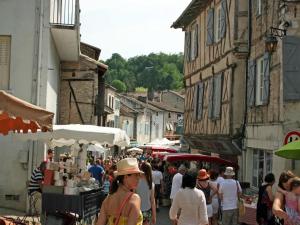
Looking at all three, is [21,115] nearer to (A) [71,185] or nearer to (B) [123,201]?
(A) [71,185]

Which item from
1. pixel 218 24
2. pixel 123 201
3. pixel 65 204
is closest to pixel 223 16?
pixel 218 24

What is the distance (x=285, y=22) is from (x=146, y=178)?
24.2 feet

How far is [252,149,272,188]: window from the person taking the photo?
18.2 meters

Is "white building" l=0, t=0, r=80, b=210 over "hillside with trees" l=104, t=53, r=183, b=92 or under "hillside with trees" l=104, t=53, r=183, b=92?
under

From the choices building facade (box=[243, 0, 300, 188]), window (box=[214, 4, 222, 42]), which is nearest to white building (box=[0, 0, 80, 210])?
building facade (box=[243, 0, 300, 188])

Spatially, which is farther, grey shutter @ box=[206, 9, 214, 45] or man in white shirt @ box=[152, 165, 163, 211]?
grey shutter @ box=[206, 9, 214, 45]

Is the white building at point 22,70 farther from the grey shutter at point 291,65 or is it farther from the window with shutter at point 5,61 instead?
the grey shutter at point 291,65

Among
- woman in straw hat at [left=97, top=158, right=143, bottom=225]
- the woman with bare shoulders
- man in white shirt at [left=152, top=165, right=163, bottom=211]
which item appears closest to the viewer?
woman in straw hat at [left=97, top=158, right=143, bottom=225]

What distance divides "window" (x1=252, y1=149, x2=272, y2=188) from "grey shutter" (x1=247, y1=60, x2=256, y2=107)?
5.27ft

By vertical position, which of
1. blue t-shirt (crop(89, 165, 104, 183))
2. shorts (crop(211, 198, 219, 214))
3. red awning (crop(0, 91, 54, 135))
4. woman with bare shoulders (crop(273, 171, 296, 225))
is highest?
red awning (crop(0, 91, 54, 135))

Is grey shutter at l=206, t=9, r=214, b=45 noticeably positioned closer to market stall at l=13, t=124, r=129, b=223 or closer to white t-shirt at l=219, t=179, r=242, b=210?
market stall at l=13, t=124, r=129, b=223

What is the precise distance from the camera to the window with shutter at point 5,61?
1642 cm

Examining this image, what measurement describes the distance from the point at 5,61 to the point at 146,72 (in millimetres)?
120531

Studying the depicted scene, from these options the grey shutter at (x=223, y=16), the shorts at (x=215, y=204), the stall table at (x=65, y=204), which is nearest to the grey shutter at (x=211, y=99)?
the grey shutter at (x=223, y=16)
